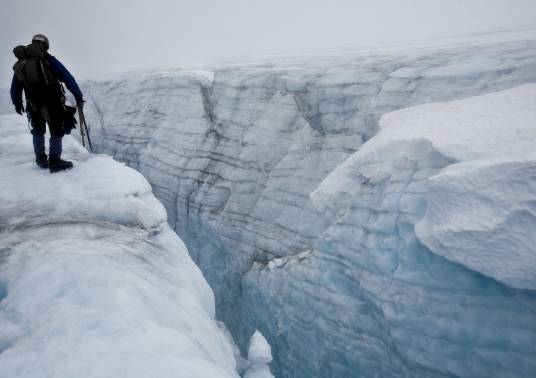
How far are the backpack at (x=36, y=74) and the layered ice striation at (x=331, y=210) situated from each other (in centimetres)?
307

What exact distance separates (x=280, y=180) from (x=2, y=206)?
354 cm

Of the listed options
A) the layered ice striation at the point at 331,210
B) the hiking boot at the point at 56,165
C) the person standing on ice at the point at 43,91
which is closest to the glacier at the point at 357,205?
the layered ice striation at the point at 331,210

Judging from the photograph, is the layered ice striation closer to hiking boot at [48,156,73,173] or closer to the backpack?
hiking boot at [48,156,73,173]

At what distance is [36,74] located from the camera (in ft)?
12.5

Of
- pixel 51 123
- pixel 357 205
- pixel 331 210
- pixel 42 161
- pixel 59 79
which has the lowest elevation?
pixel 331 210

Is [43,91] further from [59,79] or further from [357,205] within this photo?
[357,205]

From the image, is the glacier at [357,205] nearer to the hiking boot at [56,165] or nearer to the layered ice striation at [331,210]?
the layered ice striation at [331,210]

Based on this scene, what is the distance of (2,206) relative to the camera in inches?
139

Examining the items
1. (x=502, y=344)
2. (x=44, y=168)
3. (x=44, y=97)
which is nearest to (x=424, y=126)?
(x=502, y=344)

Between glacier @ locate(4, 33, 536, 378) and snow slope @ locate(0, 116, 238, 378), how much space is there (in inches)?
65.6

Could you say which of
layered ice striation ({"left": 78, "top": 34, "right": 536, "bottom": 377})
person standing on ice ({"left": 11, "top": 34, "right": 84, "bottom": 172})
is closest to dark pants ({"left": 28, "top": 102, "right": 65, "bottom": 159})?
person standing on ice ({"left": 11, "top": 34, "right": 84, "bottom": 172})

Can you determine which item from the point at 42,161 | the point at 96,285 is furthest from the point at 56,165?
the point at 96,285

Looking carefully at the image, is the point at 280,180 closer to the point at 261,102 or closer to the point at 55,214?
the point at 261,102

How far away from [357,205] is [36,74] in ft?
11.9
